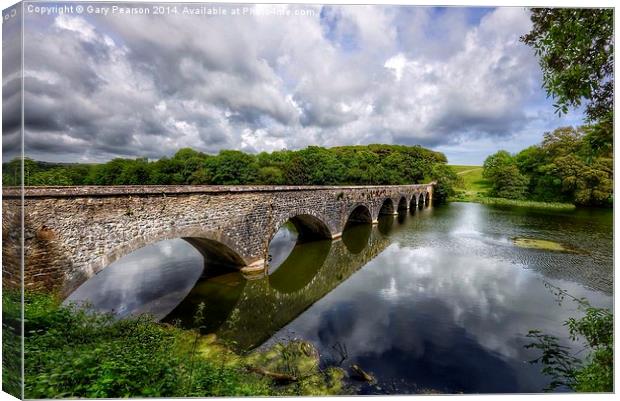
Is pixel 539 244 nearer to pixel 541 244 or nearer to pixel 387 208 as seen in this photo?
pixel 541 244

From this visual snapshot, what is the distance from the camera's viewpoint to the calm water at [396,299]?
727 centimetres

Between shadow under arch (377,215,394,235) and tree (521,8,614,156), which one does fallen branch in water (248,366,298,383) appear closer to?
tree (521,8,614,156)

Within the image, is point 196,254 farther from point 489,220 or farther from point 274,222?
point 489,220

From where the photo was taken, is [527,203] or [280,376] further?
[527,203]

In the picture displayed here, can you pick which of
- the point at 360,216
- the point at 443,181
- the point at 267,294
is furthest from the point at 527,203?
the point at 267,294

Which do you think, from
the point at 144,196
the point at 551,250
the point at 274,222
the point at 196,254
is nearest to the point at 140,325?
the point at 144,196

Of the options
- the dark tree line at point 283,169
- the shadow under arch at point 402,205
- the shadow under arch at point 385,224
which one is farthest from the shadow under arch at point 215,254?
the shadow under arch at point 402,205

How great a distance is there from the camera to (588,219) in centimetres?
2036

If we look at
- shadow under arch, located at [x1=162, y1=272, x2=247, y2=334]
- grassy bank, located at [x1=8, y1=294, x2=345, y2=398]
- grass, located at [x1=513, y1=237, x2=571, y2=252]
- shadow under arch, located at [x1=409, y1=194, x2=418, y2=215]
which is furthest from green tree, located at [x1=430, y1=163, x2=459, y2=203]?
grassy bank, located at [x1=8, y1=294, x2=345, y2=398]

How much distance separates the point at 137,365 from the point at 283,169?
35.0 m

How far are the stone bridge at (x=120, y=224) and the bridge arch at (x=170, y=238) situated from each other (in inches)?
0.8

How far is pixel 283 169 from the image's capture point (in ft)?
128

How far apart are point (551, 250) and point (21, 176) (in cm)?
2114

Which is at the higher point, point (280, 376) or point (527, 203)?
point (527, 203)
